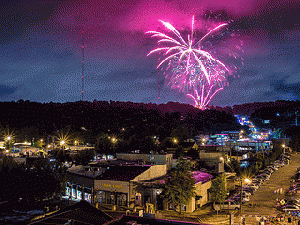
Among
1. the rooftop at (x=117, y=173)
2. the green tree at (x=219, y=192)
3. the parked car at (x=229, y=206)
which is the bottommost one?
the parked car at (x=229, y=206)

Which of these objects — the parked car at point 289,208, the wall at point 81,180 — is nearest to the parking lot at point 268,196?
the parked car at point 289,208

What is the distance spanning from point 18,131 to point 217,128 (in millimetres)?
83053

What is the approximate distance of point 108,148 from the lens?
1877 inches

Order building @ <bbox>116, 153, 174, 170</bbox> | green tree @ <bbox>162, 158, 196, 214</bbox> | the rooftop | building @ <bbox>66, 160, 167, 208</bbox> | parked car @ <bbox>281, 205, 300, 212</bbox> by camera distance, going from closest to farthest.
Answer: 1. parked car @ <bbox>281, 205, 300, 212</bbox>
2. green tree @ <bbox>162, 158, 196, 214</bbox>
3. building @ <bbox>66, 160, 167, 208</bbox>
4. the rooftop
5. building @ <bbox>116, 153, 174, 170</bbox>

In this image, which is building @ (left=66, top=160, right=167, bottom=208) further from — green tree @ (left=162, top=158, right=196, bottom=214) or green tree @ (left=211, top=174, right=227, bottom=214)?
green tree @ (left=211, top=174, right=227, bottom=214)

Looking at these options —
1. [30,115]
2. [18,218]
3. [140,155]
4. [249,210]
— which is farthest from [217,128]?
[18,218]

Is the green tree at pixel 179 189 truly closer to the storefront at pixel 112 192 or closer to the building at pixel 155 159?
the storefront at pixel 112 192

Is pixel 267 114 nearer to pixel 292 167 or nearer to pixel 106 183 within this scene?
pixel 292 167

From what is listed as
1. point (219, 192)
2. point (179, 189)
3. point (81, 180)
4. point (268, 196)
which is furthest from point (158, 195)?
point (268, 196)

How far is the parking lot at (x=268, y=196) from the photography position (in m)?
20.4

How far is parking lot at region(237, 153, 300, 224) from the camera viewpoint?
20430 millimetres

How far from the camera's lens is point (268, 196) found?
25.6 meters

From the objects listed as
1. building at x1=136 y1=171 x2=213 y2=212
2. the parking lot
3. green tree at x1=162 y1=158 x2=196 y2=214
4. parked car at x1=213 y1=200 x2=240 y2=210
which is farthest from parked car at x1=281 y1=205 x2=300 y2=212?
green tree at x1=162 y1=158 x2=196 y2=214

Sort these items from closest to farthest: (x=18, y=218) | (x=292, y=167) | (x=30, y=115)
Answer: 1. (x=18, y=218)
2. (x=292, y=167)
3. (x=30, y=115)
